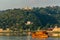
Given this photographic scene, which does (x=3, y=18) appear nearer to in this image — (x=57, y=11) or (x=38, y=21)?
(x=38, y=21)

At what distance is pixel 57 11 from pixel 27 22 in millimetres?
16325

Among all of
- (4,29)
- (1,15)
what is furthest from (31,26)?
(1,15)

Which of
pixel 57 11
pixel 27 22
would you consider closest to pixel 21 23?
pixel 27 22

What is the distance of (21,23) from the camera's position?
85875mm

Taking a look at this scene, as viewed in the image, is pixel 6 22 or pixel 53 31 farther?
pixel 6 22

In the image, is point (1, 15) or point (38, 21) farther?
point (1, 15)

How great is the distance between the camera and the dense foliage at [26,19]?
87062mm

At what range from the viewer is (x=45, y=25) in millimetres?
89812

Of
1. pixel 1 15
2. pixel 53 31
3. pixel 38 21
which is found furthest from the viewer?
pixel 1 15

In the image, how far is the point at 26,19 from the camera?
293 feet

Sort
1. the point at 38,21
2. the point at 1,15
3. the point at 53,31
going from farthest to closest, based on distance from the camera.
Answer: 1. the point at 1,15
2. the point at 38,21
3. the point at 53,31

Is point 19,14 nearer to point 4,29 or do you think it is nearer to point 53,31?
point 4,29

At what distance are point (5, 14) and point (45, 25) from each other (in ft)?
43.5

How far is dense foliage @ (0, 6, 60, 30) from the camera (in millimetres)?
87062
